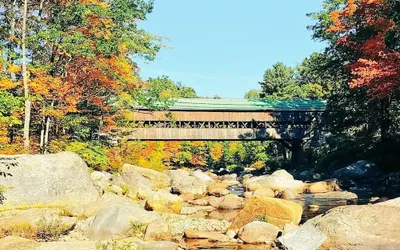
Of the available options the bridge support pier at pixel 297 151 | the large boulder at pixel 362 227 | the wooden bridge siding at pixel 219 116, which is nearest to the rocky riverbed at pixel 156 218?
the large boulder at pixel 362 227

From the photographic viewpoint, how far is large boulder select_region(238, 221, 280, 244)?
9773mm

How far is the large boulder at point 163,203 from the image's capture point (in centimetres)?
1448

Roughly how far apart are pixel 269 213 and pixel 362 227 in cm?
338

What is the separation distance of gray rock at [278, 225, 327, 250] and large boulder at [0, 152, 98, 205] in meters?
8.21

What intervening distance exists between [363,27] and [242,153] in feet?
114

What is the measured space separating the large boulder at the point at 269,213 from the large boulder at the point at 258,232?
2.49 ft

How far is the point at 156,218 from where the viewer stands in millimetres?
10453

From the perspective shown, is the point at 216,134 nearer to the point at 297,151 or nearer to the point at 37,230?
the point at 297,151

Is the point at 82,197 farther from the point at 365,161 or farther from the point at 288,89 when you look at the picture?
the point at 288,89

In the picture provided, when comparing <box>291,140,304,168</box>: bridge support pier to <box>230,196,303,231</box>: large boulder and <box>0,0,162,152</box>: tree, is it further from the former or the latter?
<box>230,196,303,231</box>: large boulder

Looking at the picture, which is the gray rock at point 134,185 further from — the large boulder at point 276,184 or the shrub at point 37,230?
the shrub at point 37,230

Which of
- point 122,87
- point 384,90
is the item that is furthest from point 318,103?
point 122,87

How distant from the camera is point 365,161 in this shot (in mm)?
23609

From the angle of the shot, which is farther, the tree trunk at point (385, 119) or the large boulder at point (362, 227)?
the tree trunk at point (385, 119)
